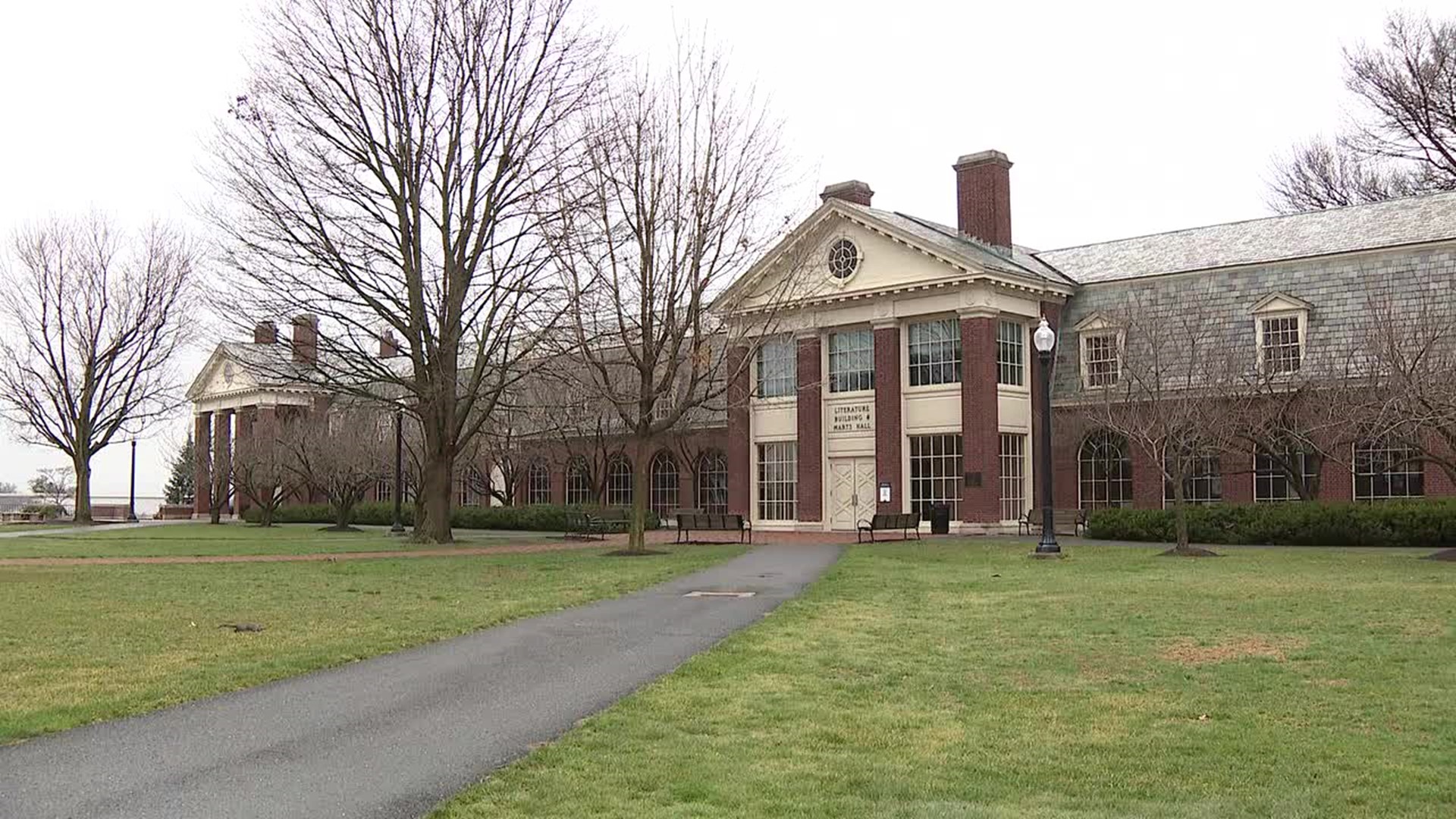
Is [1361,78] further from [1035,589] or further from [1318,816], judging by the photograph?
[1318,816]

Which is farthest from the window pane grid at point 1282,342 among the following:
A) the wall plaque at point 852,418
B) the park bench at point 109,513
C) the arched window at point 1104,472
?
the park bench at point 109,513

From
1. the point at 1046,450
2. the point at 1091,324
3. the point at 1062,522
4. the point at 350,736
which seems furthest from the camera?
the point at 1091,324

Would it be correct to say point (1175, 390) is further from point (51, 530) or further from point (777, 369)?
point (51, 530)

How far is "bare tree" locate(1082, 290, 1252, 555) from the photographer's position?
2428cm

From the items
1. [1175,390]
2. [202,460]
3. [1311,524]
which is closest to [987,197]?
[1175,390]

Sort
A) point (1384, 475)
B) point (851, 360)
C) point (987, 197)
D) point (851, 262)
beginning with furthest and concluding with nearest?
point (987, 197) → point (851, 360) → point (851, 262) → point (1384, 475)

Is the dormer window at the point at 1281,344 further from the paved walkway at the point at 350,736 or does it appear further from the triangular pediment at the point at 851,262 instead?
the paved walkway at the point at 350,736

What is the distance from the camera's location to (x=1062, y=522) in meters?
31.2

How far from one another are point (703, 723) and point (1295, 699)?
4.06 m

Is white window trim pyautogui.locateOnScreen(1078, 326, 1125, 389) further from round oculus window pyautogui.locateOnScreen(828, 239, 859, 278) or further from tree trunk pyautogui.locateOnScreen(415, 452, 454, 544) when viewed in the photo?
tree trunk pyautogui.locateOnScreen(415, 452, 454, 544)

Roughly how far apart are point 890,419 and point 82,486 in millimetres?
35829

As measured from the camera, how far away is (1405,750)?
6.94 meters

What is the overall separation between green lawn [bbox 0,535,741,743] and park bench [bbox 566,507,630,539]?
10.0 m

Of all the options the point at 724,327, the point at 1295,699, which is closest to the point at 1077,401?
the point at 724,327
